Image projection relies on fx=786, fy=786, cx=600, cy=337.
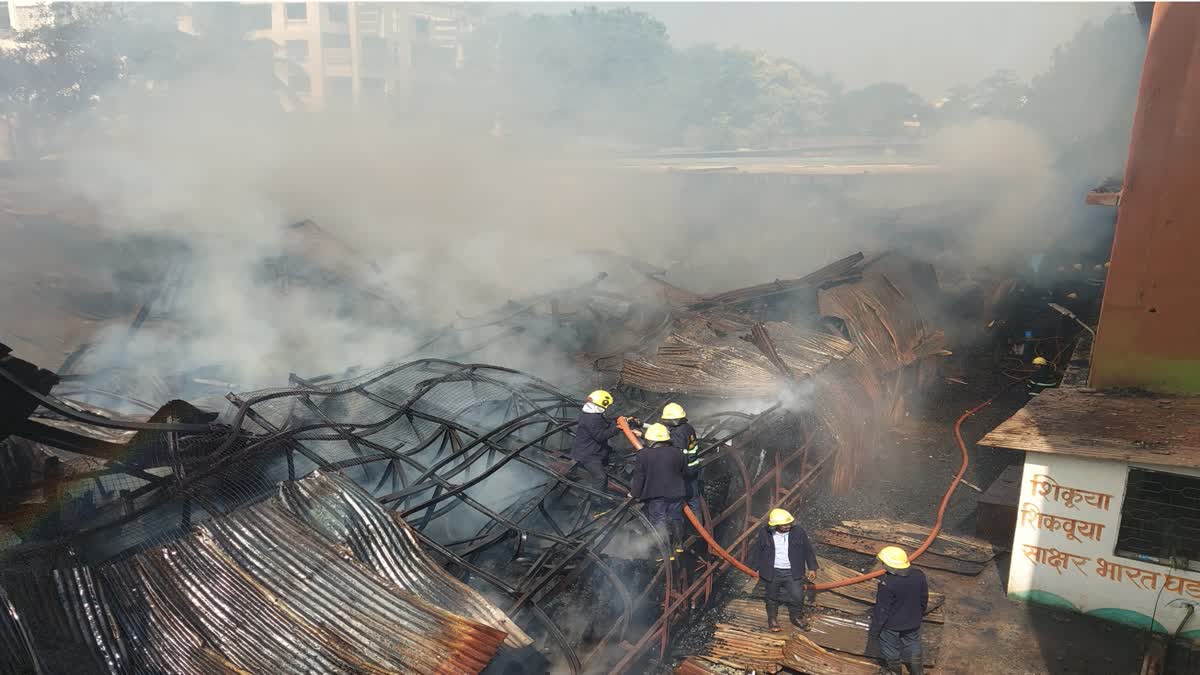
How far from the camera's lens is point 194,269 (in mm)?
12797

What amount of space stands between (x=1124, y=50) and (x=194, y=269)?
30.0 meters

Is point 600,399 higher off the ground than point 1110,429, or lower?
lower

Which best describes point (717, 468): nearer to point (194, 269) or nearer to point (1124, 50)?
point (194, 269)

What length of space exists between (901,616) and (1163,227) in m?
4.08

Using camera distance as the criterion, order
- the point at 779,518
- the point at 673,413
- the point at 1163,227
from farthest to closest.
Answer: the point at 673,413 < the point at 1163,227 < the point at 779,518

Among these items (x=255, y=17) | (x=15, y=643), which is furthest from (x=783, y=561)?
(x=255, y=17)

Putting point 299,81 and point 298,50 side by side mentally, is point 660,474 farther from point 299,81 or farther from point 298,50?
point 298,50

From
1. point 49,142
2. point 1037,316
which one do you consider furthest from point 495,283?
point 49,142

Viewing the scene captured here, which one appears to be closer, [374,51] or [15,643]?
[15,643]

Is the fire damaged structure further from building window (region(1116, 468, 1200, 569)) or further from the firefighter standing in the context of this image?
building window (region(1116, 468, 1200, 569))

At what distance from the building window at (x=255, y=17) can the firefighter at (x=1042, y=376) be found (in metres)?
26.9

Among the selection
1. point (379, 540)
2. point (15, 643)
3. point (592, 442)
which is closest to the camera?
point (15, 643)

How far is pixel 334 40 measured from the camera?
3114 centimetres

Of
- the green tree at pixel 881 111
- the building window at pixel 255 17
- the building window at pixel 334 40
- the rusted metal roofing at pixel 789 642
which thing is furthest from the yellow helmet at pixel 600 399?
the green tree at pixel 881 111
